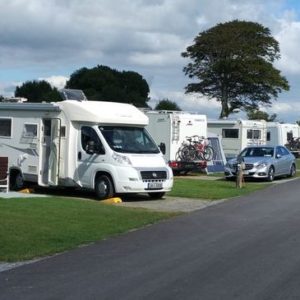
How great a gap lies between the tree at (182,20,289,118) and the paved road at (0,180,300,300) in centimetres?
5391

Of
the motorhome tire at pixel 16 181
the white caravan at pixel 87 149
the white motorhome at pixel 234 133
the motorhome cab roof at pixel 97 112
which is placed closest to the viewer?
the white caravan at pixel 87 149

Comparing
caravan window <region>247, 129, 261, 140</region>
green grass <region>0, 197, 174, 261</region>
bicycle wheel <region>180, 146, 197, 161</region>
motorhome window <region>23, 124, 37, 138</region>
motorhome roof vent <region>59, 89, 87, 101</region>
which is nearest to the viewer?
green grass <region>0, 197, 174, 261</region>

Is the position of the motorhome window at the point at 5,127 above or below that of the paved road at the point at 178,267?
above

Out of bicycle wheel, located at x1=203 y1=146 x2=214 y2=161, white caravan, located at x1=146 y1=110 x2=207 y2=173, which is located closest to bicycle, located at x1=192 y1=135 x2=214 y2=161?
bicycle wheel, located at x1=203 y1=146 x2=214 y2=161

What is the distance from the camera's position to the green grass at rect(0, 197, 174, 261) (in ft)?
34.1

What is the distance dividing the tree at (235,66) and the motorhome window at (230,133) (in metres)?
27.7

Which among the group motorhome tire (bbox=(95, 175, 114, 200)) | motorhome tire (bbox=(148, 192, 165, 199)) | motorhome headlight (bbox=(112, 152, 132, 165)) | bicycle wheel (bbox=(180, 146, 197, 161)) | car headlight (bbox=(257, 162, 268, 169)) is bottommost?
motorhome tire (bbox=(148, 192, 165, 199))

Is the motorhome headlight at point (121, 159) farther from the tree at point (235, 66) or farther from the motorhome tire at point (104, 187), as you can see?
the tree at point (235, 66)

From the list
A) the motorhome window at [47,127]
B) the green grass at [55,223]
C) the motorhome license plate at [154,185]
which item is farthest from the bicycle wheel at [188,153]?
the green grass at [55,223]

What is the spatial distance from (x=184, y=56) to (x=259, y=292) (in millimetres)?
62530

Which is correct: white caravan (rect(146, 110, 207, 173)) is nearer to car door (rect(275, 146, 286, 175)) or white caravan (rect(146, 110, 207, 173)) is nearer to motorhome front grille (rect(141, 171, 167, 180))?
car door (rect(275, 146, 286, 175))

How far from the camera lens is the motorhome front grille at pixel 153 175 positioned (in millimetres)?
17781

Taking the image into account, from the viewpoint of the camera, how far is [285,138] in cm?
4591

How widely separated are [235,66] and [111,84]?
74.0 feet
